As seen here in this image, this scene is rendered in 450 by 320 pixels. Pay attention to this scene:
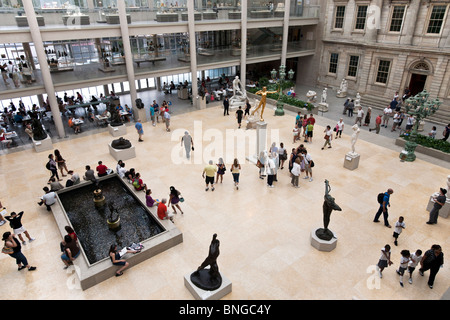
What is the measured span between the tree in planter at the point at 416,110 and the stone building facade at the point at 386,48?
7.78 meters

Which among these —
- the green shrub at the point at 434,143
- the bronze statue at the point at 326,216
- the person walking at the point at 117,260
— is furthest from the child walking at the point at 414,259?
the green shrub at the point at 434,143

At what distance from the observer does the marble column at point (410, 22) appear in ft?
63.3

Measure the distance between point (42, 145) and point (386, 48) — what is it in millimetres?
22553

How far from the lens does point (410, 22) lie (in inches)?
776

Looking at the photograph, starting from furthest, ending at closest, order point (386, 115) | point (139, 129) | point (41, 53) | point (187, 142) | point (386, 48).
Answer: point (386, 48) < point (386, 115) < point (139, 129) < point (41, 53) < point (187, 142)

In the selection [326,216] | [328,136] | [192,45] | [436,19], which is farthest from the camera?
→ [192,45]

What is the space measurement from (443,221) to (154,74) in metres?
17.0

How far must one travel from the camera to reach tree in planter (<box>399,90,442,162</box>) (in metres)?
12.6

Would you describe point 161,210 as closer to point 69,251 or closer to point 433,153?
point 69,251

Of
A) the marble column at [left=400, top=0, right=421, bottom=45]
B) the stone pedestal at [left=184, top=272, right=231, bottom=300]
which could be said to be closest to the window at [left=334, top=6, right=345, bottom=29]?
the marble column at [left=400, top=0, right=421, bottom=45]

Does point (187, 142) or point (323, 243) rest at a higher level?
point (187, 142)

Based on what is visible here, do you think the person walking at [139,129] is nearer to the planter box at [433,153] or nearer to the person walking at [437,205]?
the person walking at [437,205]

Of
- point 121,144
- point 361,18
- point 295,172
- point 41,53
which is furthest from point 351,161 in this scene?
point 41,53
